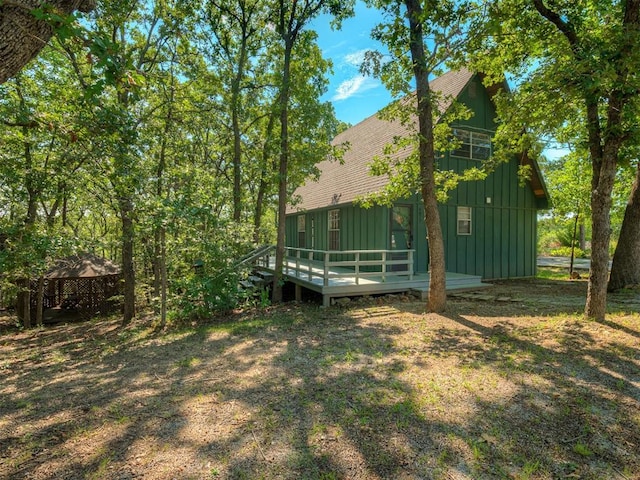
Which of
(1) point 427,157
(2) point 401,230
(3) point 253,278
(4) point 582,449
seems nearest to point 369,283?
(2) point 401,230

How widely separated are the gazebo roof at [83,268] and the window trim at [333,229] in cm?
887

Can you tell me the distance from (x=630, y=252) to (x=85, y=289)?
61.9ft

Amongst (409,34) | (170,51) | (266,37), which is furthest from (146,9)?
(409,34)

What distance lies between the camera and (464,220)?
→ 39.7 ft

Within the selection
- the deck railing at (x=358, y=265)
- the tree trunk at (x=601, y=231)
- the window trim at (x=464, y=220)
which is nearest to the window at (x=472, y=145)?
the window trim at (x=464, y=220)

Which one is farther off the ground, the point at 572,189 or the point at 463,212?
the point at 572,189

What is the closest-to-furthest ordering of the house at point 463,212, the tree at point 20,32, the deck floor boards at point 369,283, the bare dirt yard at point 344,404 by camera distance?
the tree at point 20,32 < the bare dirt yard at point 344,404 < the deck floor boards at point 369,283 < the house at point 463,212

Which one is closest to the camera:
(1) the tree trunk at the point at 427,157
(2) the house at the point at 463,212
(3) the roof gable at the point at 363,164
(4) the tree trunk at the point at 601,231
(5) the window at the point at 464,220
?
(4) the tree trunk at the point at 601,231

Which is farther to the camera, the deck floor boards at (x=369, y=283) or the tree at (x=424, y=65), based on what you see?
the deck floor boards at (x=369, y=283)

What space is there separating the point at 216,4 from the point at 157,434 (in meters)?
11.9

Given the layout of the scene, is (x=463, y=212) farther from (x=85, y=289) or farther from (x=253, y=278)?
(x=85, y=289)

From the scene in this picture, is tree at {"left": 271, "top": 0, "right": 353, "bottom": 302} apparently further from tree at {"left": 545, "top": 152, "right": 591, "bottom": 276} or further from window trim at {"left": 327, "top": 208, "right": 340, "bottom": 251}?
tree at {"left": 545, "top": 152, "right": 591, "bottom": 276}

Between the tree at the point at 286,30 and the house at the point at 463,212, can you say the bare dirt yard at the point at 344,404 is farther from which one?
the house at the point at 463,212

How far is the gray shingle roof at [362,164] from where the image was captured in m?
11.3
